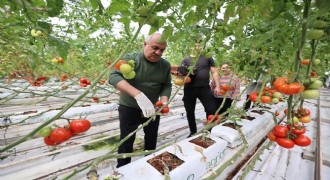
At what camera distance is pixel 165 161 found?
1412 millimetres

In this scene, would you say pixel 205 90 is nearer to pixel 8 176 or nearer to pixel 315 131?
Result: pixel 315 131

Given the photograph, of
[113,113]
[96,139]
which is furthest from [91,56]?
[96,139]

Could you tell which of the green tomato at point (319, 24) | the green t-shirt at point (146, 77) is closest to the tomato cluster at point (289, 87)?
the green tomato at point (319, 24)

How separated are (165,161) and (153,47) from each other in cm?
88

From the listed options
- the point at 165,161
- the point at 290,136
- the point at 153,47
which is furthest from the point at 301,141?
the point at 153,47

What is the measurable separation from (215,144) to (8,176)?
1.74m

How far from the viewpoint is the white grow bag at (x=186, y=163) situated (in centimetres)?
124

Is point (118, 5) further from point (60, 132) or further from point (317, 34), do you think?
point (317, 34)

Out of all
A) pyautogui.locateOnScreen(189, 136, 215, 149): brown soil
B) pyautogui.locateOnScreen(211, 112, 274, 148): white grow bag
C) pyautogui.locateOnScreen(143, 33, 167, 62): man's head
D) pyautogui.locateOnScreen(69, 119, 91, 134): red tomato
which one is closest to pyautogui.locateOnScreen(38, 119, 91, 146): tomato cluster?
pyautogui.locateOnScreen(69, 119, 91, 134): red tomato

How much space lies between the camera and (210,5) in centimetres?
120

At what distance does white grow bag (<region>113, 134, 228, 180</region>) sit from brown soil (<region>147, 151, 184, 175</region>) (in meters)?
0.02

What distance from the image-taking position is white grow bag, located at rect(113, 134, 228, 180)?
1.24m

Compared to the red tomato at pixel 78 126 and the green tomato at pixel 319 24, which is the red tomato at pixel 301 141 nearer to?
the green tomato at pixel 319 24

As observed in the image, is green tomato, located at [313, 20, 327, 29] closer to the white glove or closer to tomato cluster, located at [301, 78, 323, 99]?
tomato cluster, located at [301, 78, 323, 99]
